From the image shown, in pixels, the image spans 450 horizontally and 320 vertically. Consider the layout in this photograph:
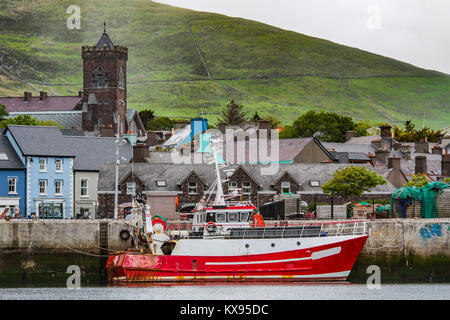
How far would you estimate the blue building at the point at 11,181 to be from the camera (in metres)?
74.0

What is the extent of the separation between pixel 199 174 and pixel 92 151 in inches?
473

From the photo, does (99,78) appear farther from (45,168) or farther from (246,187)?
(246,187)

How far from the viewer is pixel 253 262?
53.7 meters

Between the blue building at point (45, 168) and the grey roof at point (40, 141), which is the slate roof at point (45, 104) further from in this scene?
the blue building at point (45, 168)

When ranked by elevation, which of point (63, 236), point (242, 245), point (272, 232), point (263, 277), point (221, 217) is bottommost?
point (263, 277)

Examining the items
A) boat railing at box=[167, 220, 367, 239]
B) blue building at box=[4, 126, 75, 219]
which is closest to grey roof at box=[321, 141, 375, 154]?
blue building at box=[4, 126, 75, 219]

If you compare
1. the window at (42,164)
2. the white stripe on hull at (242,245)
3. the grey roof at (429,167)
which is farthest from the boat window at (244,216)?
the grey roof at (429,167)

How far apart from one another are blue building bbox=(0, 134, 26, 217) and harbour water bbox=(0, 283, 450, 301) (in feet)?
69.1

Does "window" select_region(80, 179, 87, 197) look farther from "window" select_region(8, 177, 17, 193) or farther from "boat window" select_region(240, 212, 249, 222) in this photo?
"boat window" select_region(240, 212, 249, 222)

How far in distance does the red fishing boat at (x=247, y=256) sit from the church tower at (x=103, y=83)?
116599mm

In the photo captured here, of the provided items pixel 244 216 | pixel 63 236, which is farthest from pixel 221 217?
pixel 63 236

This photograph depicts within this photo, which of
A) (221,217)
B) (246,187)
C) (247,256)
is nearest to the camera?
(247,256)

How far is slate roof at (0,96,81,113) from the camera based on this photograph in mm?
178125
